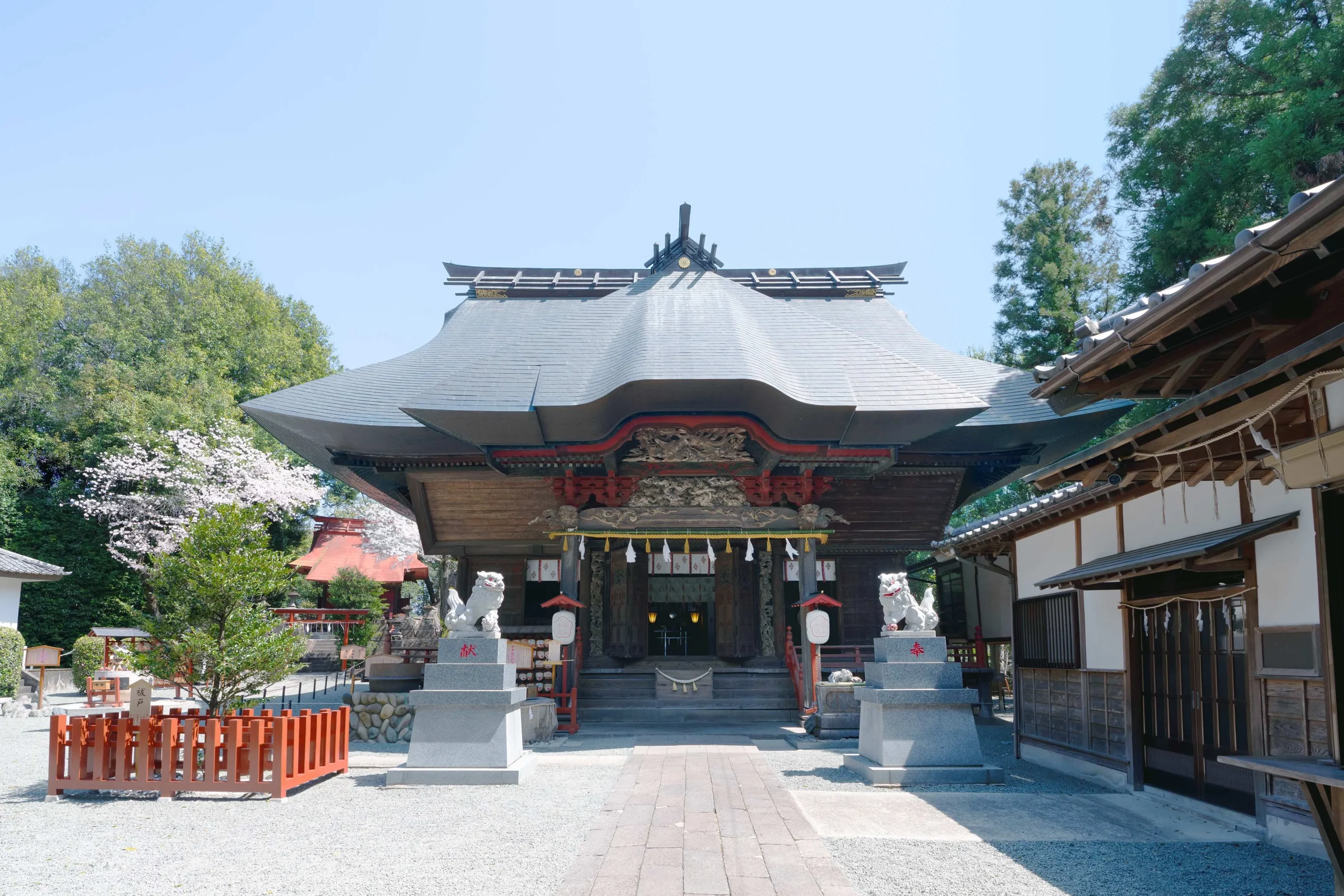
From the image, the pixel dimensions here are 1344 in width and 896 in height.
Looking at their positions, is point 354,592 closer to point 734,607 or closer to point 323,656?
point 323,656

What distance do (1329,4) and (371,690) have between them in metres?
17.7

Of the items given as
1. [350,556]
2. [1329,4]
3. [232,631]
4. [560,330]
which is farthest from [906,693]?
[350,556]

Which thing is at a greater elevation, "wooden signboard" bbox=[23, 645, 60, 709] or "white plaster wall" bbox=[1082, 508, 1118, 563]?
"white plaster wall" bbox=[1082, 508, 1118, 563]

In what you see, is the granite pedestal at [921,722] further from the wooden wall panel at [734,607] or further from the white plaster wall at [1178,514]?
the wooden wall panel at [734,607]

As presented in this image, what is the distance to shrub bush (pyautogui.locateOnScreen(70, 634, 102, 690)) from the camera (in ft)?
67.9

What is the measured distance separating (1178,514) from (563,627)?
31.3ft

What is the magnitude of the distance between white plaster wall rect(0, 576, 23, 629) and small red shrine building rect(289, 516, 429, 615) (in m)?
8.58

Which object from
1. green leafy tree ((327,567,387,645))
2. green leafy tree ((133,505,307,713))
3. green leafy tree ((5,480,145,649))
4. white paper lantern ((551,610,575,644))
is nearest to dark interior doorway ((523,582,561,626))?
white paper lantern ((551,610,575,644))

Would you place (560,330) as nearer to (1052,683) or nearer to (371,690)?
(371,690)

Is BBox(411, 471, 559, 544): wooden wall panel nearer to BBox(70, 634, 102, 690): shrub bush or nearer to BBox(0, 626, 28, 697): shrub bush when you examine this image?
BBox(0, 626, 28, 697): shrub bush

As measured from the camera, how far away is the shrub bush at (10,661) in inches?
726

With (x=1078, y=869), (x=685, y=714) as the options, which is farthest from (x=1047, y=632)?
(x=685, y=714)

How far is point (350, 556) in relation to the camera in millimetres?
31844

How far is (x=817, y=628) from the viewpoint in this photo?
14.4 meters
